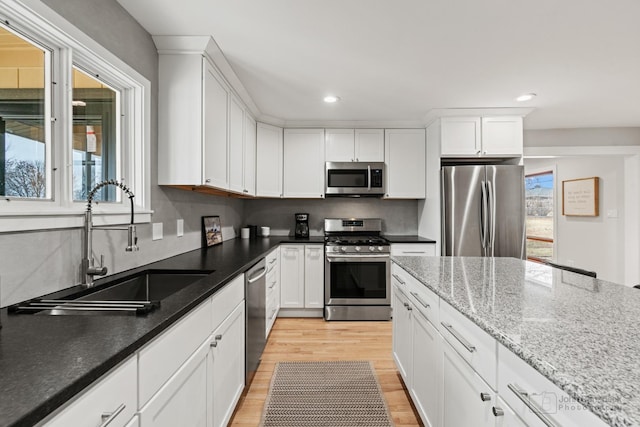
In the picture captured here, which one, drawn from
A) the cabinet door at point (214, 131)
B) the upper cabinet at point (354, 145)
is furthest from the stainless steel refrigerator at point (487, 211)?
the cabinet door at point (214, 131)

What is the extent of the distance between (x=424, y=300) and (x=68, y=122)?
1927 millimetres

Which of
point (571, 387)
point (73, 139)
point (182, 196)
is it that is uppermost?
point (73, 139)

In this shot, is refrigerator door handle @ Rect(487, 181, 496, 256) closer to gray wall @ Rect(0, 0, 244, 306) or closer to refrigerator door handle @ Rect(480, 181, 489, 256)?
refrigerator door handle @ Rect(480, 181, 489, 256)

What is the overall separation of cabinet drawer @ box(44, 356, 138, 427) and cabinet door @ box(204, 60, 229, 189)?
150 cm

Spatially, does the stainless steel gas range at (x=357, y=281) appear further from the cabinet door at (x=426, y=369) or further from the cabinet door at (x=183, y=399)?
the cabinet door at (x=183, y=399)

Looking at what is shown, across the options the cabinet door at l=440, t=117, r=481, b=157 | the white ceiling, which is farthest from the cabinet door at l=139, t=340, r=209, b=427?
the cabinet door at l=440, t=117, r=481, b=157

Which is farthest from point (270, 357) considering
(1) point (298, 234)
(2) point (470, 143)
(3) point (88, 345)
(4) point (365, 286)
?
(2) point (470, 143)

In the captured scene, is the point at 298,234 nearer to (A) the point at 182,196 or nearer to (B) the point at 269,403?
(A) the point at 182,196

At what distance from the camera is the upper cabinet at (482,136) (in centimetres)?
359

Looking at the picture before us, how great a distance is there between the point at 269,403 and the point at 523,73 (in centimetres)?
314

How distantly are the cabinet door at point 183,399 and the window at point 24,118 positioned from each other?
3.07 feet

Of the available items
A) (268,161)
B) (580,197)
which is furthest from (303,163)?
(580,197)

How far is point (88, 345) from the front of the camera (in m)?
0.83

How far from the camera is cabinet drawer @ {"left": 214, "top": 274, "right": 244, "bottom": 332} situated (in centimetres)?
155
